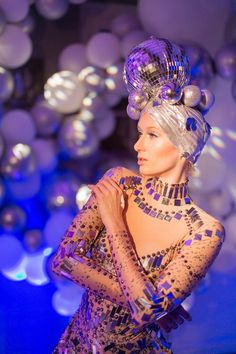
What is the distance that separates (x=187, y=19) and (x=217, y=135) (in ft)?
2.72

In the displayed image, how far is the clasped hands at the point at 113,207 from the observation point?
1285 millimetres

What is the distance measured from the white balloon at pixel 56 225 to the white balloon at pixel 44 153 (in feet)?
1.07

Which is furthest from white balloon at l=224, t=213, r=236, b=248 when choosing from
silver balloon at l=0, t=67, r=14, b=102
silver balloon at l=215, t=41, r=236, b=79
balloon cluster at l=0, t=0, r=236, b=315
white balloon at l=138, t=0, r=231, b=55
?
silver balloon at l=0, t=67, r=14, b=102

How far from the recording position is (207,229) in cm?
129

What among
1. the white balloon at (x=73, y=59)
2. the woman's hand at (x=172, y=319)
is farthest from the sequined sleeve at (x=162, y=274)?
the white balloon at (x=73, y=59)

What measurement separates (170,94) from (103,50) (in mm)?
1999

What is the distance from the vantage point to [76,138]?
10.3 feet

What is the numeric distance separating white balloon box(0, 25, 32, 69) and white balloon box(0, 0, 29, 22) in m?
0.06

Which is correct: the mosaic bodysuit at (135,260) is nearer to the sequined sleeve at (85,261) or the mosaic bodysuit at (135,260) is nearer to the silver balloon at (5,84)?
the sequined sleeve at (85,261)

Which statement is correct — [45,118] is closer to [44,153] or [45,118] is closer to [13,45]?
[44,153]

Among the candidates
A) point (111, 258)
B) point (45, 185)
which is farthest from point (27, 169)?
point (111, 258)

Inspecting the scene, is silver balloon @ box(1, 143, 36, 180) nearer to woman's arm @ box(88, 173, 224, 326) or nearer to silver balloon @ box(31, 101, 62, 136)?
silver balloon @ box(31, 101, 62, 136)

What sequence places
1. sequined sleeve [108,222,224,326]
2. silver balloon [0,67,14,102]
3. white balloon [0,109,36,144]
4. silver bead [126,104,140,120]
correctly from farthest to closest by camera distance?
white balloon [0,109,36,144], silver balloon [0,67,14,102], silver bead [126,104,140,120], sequined sleeve [108,222,224,326]

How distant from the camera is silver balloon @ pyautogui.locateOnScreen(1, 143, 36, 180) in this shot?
300cm
